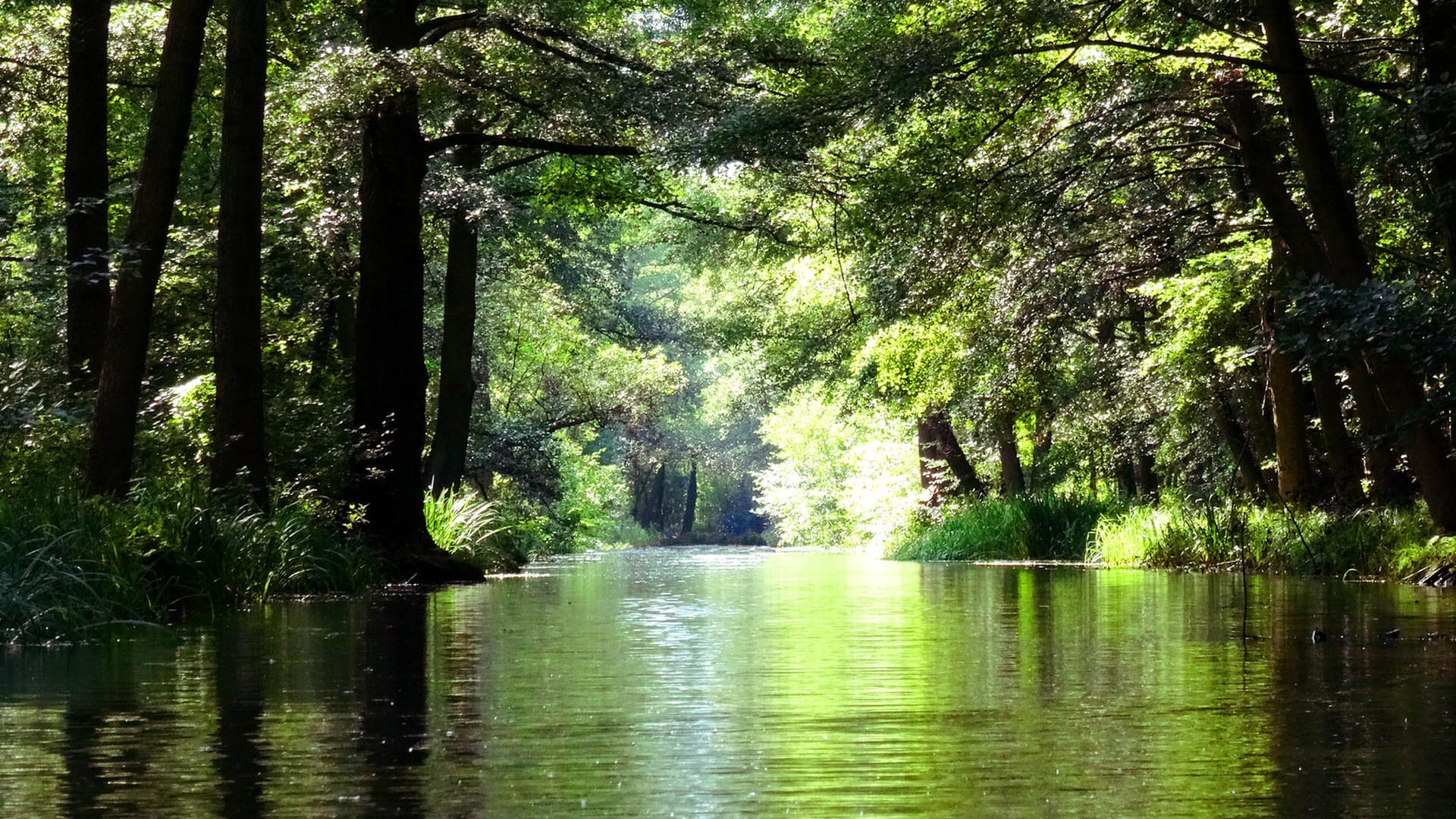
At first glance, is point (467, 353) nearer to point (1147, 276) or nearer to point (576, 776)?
point (1147, 276)

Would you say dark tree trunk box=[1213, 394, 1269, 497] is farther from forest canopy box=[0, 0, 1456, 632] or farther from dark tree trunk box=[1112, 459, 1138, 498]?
dark tree trunk box=[1112, 459, 1138, 498]

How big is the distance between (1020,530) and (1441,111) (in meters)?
15.5

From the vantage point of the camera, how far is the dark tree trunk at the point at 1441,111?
11836 mm

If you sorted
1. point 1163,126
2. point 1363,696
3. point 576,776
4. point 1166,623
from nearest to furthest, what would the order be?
point 576,776 < point 1363,696 < point 1166,623 < point 1163,126

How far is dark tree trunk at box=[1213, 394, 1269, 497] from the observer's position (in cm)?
2389

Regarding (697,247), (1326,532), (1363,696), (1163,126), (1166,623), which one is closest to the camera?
(1363,696)

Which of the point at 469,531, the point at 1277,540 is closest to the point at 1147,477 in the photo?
the point at 1277,540

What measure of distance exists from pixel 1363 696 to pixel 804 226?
14.3 metres

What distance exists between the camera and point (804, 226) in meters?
19.7

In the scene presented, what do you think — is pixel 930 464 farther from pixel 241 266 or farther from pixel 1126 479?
pixel 241 266

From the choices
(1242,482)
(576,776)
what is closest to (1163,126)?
(1242,482)

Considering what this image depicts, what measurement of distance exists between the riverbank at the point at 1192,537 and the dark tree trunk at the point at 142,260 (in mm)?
8264

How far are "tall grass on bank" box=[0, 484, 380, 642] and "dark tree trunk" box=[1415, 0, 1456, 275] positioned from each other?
366 inches

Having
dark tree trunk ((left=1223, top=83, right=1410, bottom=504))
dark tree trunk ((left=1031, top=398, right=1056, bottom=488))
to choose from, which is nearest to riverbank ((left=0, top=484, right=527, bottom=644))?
dark tree trunk ((left=1223, top=83, right=1410, bottom=504))
